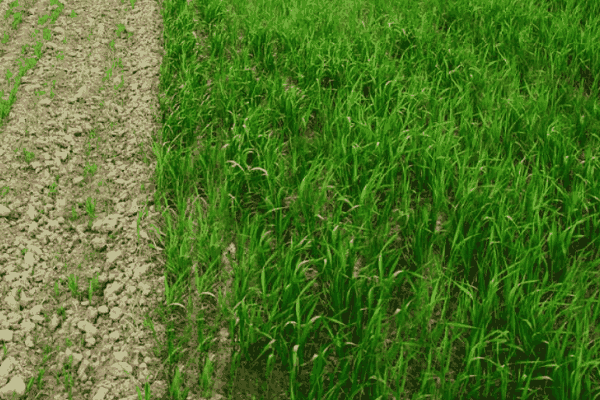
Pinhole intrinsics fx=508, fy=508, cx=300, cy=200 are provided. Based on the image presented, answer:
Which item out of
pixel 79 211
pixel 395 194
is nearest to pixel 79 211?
pixel 79 211

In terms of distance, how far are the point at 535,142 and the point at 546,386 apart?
50.2 inches

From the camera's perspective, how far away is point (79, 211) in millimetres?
2459

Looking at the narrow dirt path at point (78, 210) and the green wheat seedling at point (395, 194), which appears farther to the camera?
the narrow dirt path at point (78, 210)

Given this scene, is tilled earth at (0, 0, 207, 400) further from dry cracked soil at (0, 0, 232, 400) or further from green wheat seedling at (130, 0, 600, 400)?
green wheat seedling at (130, 0, 600, 400)

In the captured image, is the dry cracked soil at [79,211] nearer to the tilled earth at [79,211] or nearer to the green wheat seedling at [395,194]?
the tilled earth at [79,211]

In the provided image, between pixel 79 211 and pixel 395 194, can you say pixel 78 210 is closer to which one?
pixel 79 211

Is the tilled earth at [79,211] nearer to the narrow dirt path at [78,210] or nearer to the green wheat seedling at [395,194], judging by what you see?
the narrow dirt path at [78,210]

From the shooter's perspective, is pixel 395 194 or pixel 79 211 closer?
pixel 395 194

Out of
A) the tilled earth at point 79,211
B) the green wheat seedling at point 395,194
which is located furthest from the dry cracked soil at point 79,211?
the green wheat seedling at point 395,194

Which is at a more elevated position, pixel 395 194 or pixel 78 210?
pixel 395 194

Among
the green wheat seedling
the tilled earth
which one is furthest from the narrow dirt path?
the green wheat seedling

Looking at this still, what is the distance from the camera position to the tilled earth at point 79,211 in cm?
184

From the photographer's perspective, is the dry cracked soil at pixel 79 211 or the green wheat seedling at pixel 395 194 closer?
the green wheat seedling at pixel 395 194

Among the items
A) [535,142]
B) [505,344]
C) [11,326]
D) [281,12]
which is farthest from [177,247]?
[281,12]
